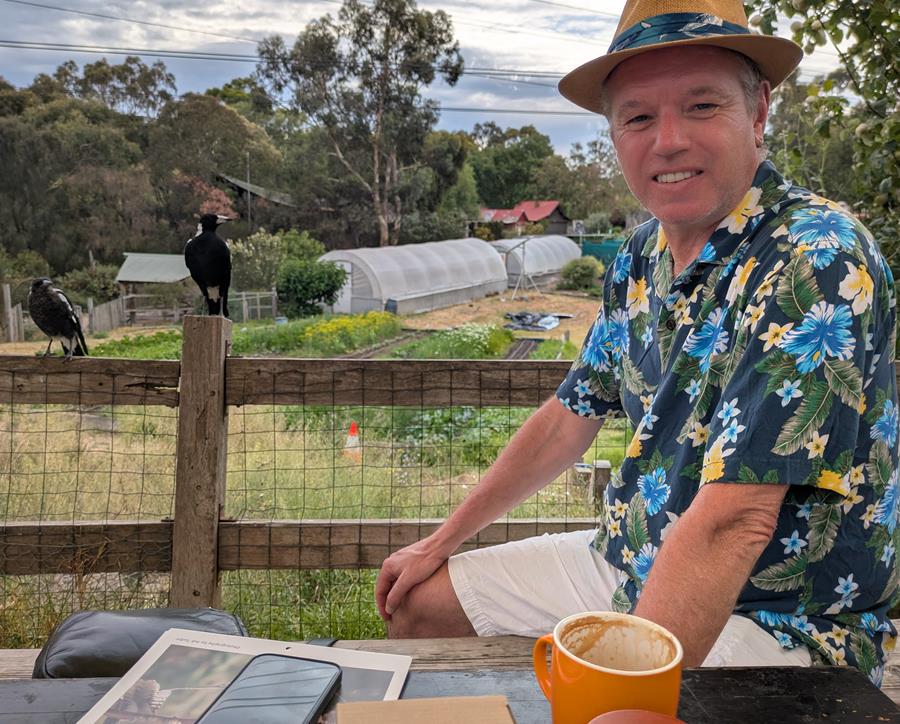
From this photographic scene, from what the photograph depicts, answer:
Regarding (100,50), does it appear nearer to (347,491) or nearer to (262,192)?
(262,192)

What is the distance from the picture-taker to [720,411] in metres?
0.64

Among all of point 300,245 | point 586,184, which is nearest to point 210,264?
point 300,245

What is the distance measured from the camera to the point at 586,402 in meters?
0.97

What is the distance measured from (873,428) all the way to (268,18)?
1279cm

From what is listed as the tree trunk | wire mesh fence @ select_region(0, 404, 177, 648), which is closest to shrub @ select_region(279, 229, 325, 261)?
the tree trunk

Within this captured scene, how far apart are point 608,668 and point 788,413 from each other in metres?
0.28

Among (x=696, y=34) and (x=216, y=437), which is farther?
(x=216, y=437)

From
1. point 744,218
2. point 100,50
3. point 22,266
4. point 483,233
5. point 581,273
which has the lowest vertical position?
point 581,273

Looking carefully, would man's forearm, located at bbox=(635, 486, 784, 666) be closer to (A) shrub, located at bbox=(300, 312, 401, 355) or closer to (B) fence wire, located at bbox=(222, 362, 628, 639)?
(B) fence wire, located at bbox=(222, 362, 628, 639)

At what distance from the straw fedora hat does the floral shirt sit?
0.11 metres

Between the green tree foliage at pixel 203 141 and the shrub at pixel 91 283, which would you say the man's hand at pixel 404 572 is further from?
the green tree foliage at pixel 203 141

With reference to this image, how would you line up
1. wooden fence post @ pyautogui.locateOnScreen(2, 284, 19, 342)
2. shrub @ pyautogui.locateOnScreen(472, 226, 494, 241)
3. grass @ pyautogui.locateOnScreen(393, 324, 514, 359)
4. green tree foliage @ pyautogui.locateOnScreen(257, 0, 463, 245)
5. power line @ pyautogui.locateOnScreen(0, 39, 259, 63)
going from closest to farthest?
wooden fence post @ pyautogui.locateOnScreen(2, 284, 19, 342)
power line @ pyautogui.locateOnScreen(0, 39, 259, 63)
grass @ pyautogui.locateOnScreen(393, 324, 514, 359)
green tree foliage @ pyautogui.locateOnScreen(257, 0, 463, 245)
shrub @ pyautogui.locateOnScreen(472, 226, 494, 241)

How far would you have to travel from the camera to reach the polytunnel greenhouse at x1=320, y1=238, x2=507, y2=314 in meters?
11.0

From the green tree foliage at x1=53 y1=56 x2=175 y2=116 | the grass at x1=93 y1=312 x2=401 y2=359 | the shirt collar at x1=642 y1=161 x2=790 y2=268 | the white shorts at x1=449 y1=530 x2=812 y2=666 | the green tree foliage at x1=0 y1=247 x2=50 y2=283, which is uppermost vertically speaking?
the green tree foliage at x1=53 y1=56 x2=175 y2=116
